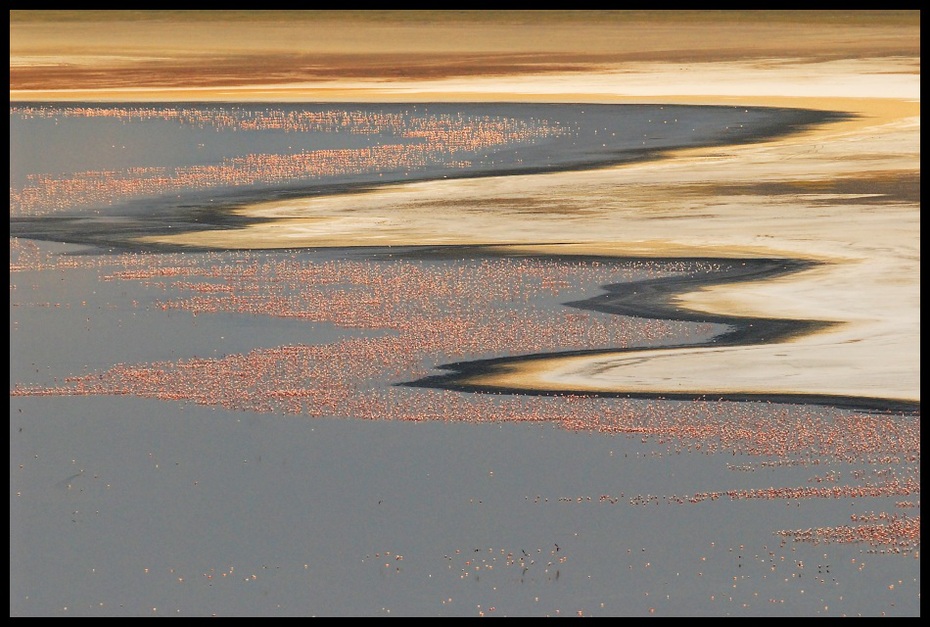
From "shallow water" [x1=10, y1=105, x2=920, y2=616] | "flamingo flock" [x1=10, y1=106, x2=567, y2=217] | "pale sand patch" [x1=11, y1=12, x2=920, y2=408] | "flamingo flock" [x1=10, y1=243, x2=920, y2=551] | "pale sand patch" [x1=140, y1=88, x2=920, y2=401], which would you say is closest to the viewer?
"shallow water" [x1=10, y1=105, x2=920, y2=616]

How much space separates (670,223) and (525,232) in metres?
1.29

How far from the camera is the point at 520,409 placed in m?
10.6

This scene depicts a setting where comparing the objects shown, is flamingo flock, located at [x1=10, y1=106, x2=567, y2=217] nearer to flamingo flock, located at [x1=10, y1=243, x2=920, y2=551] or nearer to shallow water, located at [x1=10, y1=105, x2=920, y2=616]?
flamingo flock, located at [x1=10, y1=243, x2=920, y2=551]

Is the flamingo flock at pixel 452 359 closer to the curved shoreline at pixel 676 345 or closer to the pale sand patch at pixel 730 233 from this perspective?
the curved shoreline at pixel 676 345

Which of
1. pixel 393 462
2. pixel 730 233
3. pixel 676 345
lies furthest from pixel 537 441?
pixel 730 233

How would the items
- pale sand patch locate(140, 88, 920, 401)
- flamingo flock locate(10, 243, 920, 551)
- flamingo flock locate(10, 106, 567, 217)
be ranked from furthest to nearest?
flamingo flock locate(10, 106, 567, 217), pale sand patch locate(140, 88, 920, 401), flamingo flock locate(10, 243, 920, 551)

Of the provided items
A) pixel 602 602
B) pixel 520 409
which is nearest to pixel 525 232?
pixel 520 409

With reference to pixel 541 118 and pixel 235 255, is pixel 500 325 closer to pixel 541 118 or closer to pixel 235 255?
pixel 235 255

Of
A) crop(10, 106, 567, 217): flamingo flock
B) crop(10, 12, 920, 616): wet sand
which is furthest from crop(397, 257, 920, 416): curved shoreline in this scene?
crop(10, 106, 567, 217): flamingo flock

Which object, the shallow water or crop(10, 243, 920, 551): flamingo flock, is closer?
the shallow water

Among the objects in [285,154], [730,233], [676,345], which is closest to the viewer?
[676,345]

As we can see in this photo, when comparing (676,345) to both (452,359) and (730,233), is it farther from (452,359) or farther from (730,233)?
(730,233)

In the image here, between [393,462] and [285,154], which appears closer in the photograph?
[393,462]

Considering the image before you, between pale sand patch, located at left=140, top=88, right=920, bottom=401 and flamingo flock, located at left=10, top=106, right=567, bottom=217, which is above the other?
flamingo flock, located at left=10, top=106, right=567, bottom=217
